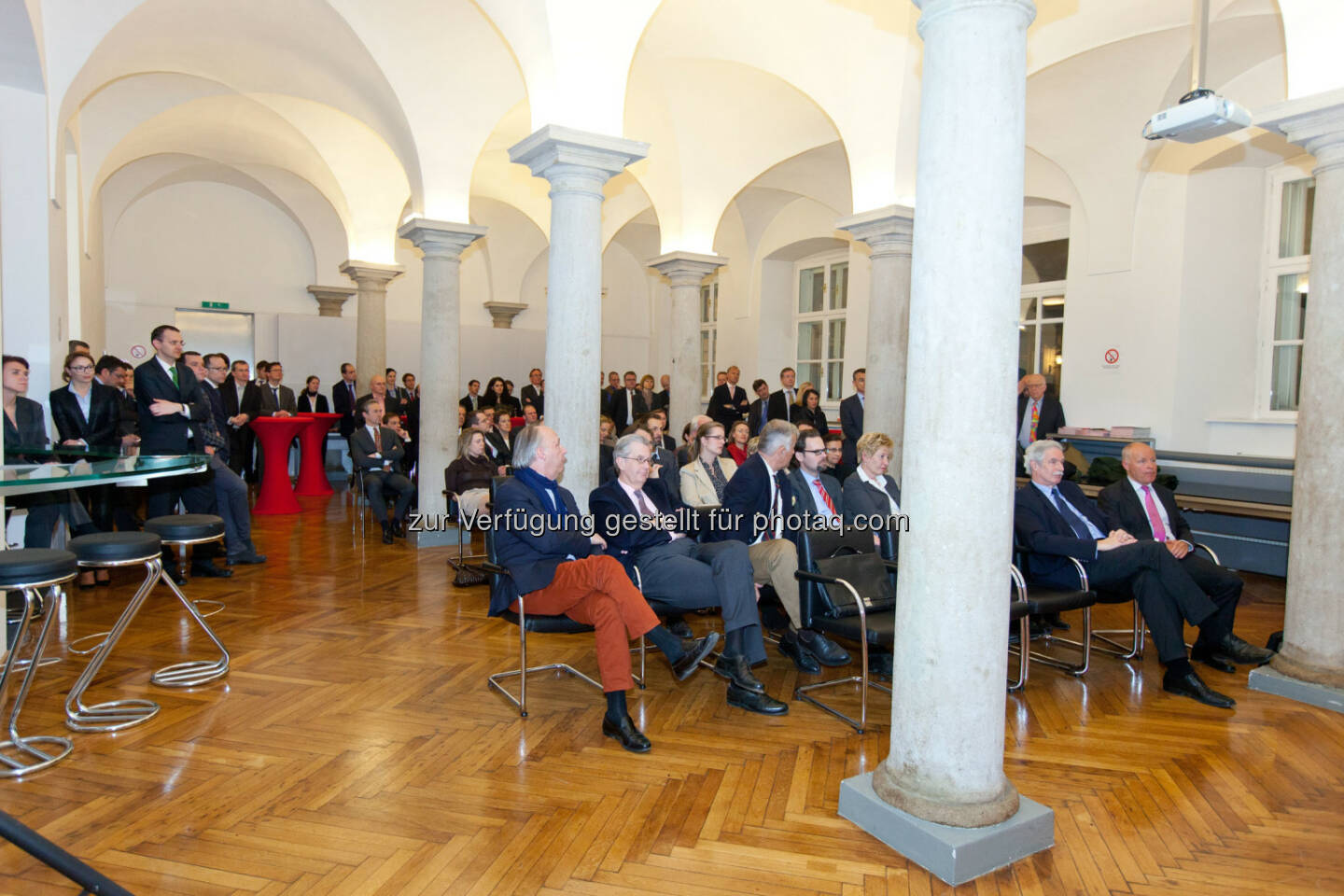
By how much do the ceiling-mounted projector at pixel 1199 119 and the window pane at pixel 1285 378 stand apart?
198 inches

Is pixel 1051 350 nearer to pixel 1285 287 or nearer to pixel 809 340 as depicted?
pixel 1285 287

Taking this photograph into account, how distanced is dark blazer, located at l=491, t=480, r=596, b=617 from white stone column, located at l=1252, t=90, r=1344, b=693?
3.55 meters

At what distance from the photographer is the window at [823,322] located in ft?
45.0

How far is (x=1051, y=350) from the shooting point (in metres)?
10.3

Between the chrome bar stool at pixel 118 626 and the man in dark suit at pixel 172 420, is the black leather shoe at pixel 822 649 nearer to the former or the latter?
the chrome bar stool at pixel 118 626

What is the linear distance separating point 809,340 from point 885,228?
703 centimetres

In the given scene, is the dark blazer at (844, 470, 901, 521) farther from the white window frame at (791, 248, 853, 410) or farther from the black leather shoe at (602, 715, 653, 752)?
the white window frame at (791, 248, 853, 410)

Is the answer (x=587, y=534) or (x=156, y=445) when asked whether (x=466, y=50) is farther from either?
(x=587, y=534)

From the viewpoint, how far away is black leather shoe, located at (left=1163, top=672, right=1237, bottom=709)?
406 centimetres

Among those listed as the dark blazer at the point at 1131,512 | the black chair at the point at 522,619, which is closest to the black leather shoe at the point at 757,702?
the black chair at the point at 522,619

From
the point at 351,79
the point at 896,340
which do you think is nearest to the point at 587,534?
the point at 896,340

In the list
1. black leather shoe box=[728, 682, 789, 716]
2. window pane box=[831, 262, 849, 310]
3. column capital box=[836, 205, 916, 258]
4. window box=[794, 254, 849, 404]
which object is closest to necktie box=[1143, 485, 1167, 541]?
black leather shoe box=[728, 682, 789, 716]

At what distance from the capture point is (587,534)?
4039mm

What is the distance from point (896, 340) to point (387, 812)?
5863 millimetres
